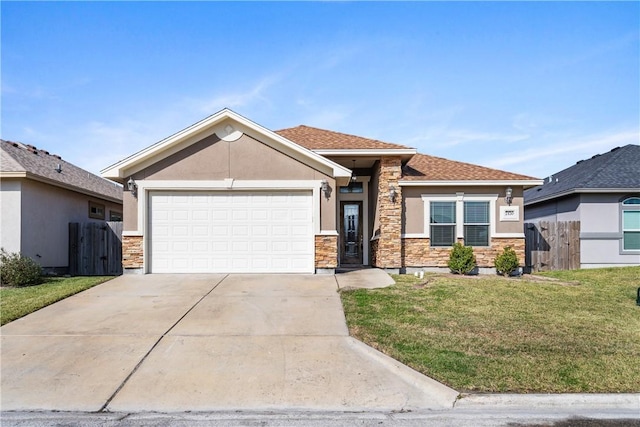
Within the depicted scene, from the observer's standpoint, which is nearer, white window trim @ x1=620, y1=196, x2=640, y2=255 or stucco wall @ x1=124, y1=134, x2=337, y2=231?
stucco wall @ x1=124, y1=134, x2=337, y2=231

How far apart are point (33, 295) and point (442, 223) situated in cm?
1150

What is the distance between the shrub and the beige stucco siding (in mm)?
824

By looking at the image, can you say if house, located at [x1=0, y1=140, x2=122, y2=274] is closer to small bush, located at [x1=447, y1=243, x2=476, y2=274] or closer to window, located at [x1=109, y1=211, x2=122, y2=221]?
window, located at [x1=109, y1=211, x2=122, y2=221]

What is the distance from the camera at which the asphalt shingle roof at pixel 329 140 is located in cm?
1328

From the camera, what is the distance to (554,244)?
49.0 ft

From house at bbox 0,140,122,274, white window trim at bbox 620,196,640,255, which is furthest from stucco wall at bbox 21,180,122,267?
white window trim at bbox 620,196,640,255

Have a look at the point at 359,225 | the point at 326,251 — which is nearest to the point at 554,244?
the point at 359,225

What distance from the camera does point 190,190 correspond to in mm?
11977

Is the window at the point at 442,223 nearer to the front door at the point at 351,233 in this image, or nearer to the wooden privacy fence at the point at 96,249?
the front door at the point at 351,233

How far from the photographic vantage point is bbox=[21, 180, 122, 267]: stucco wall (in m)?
12.4

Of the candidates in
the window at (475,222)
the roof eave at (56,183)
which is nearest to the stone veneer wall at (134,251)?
the roof eave at (56,183)

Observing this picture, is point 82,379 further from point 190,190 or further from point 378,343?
point 190,190

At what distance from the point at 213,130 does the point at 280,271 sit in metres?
4.53

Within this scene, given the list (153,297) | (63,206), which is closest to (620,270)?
(153,297)
